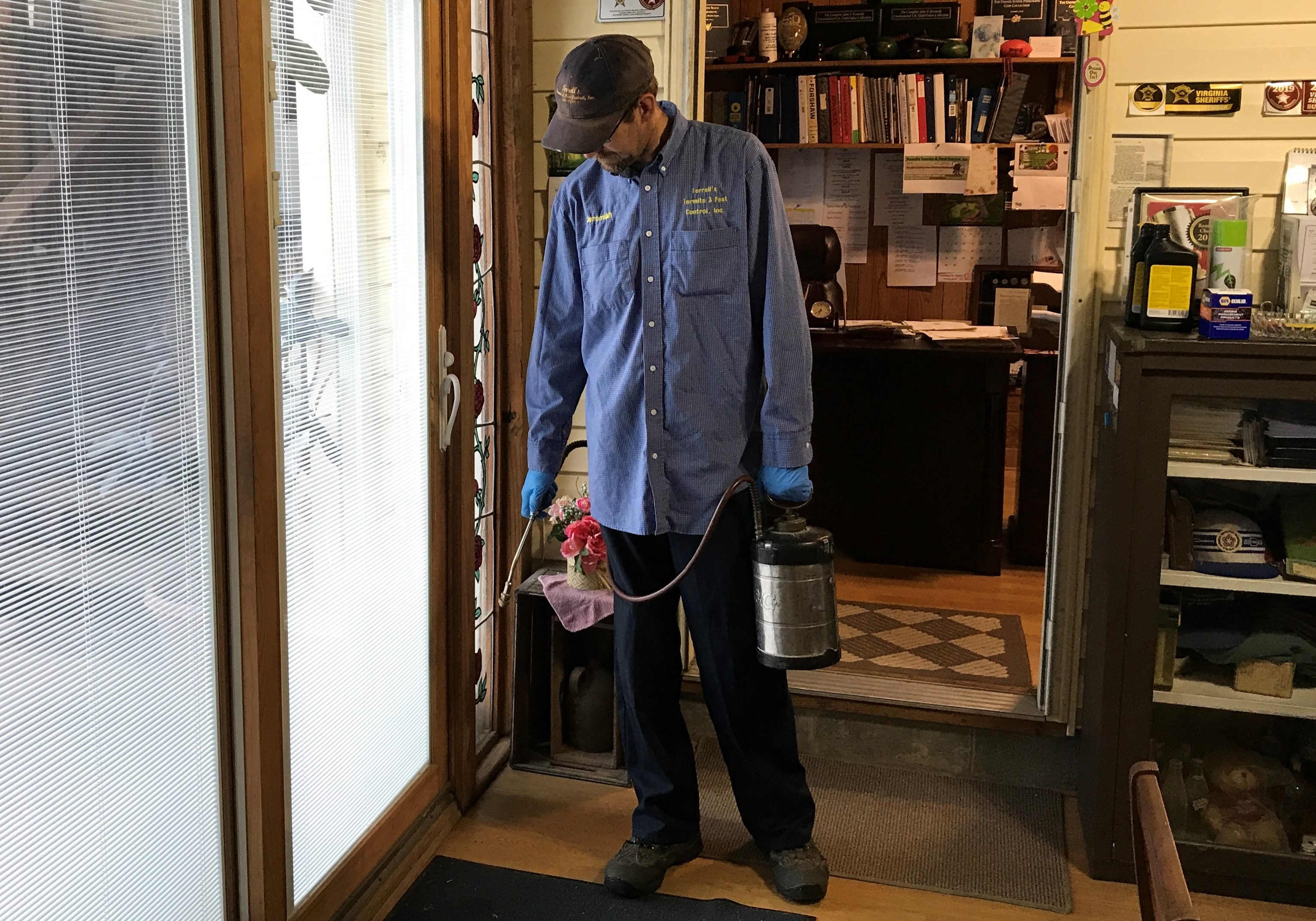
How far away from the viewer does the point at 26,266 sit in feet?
5.02

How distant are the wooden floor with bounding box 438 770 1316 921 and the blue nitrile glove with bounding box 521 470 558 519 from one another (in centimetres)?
77

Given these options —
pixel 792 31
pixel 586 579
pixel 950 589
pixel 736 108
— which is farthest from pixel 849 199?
pixel 586 579

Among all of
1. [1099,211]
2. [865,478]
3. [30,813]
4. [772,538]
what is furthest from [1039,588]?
[30,813]

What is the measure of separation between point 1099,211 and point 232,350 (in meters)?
1.98

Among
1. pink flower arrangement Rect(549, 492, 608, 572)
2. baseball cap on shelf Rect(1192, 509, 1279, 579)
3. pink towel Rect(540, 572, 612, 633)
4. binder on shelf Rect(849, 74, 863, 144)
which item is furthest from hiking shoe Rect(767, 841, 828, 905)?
binder on shelf Rect(849, 74, 863, 144)

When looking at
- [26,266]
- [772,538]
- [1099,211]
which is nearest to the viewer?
[26,266]

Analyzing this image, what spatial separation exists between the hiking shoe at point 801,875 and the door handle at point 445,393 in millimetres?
1175

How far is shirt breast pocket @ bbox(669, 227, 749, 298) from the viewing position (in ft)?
8.09

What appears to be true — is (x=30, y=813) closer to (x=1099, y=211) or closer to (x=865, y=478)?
(x=1099, y=211)

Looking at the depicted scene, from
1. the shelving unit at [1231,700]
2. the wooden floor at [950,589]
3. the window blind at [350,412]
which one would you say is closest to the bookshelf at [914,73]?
the wooden floor at [950,589]

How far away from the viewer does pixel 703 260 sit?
97.0 inches

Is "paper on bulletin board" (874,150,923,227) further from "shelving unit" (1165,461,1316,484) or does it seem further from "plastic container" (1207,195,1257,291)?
"shelving unit" (1165,461,1316,484)

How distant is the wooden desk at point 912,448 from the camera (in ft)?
14.8

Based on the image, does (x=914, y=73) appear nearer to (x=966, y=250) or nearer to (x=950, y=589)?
(x=966, y=250)
